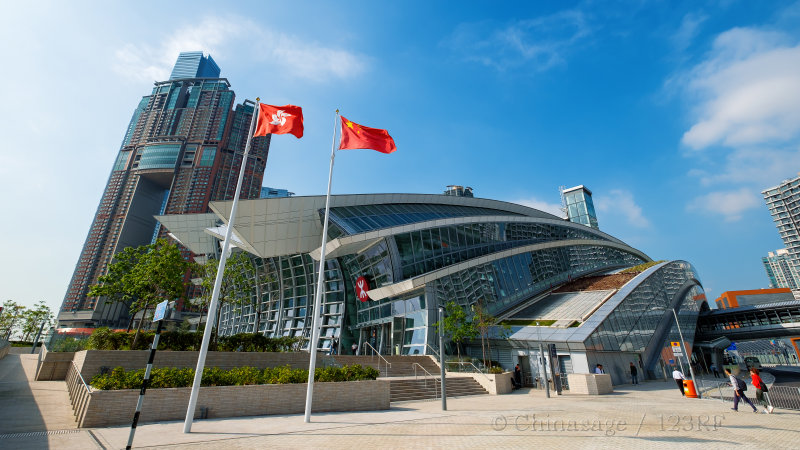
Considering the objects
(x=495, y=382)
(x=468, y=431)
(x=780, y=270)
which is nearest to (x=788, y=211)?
(x=780, y=270)

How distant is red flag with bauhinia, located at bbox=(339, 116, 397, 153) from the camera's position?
14.8 meters

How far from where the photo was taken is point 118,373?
11.2 meters

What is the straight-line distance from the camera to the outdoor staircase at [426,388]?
58.7 feet

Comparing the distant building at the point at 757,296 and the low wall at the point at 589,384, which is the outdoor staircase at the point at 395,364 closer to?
the low wall at the point at 589,384

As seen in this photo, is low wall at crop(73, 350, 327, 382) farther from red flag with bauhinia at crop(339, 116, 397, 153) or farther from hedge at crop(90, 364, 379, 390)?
red flag with bauhinia at crop(339, 116, 397, 153)

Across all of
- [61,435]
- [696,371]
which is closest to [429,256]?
[61,435]

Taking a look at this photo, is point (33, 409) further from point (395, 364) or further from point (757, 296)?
point (757, 296)

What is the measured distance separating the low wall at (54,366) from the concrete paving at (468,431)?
63.9 ft

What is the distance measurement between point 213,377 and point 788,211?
211m

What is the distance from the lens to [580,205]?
12962 cm

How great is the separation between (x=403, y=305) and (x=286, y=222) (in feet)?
39.7

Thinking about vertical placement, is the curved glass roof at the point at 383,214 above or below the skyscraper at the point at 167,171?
below

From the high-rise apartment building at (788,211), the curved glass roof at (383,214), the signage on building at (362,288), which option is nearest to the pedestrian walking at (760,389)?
the curved glass roof at (383,214)

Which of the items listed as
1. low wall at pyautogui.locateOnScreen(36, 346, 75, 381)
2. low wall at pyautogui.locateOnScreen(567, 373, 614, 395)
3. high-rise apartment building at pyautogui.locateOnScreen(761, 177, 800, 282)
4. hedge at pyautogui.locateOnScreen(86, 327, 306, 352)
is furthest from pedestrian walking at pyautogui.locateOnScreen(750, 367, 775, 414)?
high-rise apartment building at pyautogui.locateOnScreen(761, 177, 800, 282)
